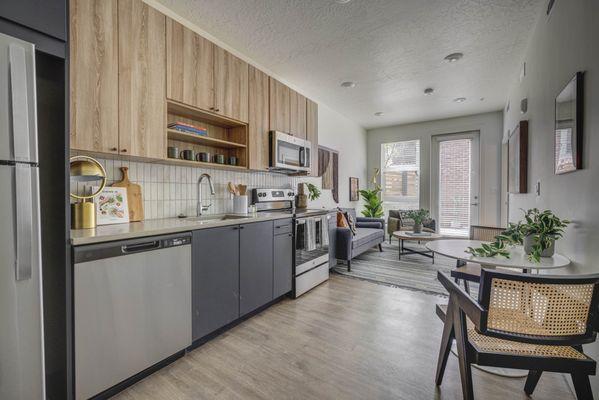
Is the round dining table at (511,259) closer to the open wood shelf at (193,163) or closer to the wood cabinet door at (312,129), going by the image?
the open wood shelf at (193,163)

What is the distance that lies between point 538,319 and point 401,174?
17.7 feet

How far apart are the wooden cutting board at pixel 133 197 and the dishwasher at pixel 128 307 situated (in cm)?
57

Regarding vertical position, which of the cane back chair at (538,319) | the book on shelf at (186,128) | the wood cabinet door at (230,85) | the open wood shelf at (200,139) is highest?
the wood cabinet door at (230,85)

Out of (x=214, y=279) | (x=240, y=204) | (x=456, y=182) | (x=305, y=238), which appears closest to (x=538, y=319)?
(x=214, y=279)

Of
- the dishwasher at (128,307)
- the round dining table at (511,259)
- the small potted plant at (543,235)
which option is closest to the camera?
the dishwasher at (128,307)

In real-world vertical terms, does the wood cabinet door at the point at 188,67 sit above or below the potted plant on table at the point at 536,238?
above

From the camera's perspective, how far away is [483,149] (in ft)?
17.3

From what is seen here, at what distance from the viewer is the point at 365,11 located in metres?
2.24

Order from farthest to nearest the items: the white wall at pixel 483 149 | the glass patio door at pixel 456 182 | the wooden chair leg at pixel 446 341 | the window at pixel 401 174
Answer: the window at pixel 401 174 < the glass patio door at pixel 456 182 < the white wall at pixel 483 149 < the wooden chair leg at pixel 446 341

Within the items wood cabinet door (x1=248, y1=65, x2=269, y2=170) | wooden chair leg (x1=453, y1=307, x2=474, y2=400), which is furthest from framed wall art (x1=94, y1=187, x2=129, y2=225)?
wooden chair leg (x1=453, y1=307, x2=474, y2=400)

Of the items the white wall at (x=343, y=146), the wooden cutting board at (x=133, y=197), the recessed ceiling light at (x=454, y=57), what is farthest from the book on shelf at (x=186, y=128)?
the recessed ceiling light at (x=454, y=57)

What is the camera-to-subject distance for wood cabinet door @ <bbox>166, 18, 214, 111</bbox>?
2033 mm

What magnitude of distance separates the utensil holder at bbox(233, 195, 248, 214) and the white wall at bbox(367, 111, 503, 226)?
452 centimetres

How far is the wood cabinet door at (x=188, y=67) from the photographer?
2033 millimetres
